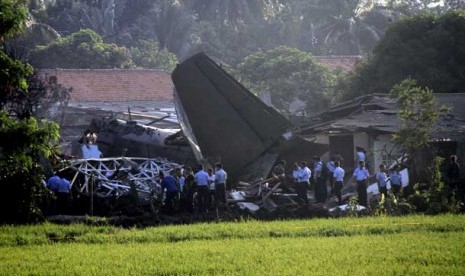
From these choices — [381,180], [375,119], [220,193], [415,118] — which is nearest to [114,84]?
[375,119]

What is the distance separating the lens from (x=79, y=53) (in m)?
59.0

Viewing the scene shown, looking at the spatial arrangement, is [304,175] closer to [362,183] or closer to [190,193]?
[362,183]

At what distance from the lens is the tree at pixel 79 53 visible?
5750 cm

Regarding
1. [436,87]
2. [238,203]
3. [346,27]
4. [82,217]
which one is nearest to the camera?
[82,217]

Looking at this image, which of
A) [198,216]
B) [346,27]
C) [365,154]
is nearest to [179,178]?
[198,216]

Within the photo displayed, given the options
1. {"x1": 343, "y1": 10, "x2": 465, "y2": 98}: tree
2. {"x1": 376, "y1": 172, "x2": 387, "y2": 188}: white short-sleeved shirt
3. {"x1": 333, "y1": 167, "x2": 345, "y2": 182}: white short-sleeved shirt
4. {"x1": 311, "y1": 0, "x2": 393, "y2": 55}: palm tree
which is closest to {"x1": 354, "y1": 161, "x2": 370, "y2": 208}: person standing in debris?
{"x1": 376, "y1": 172, "x2": 387, "y2": 188}: white short-sleeved shirt

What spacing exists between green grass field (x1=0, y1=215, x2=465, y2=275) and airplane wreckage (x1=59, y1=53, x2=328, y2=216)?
9.07 meters

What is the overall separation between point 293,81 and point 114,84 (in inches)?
517

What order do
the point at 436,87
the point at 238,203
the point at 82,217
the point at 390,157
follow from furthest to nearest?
the point at 436,87 < the point at 390,157 < the point at 238,203 < the point at 82,217

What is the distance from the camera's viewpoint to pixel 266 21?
7062 centimetres

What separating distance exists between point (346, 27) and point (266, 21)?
28.0ft

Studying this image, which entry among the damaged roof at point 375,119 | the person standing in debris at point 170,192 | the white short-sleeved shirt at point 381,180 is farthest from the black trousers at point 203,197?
the damaged roof at point 375,119

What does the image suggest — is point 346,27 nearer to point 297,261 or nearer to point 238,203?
point 238,203

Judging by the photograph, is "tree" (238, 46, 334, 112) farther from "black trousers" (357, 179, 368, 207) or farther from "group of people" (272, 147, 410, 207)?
"black trousers" (357, 179, 368, 207)
